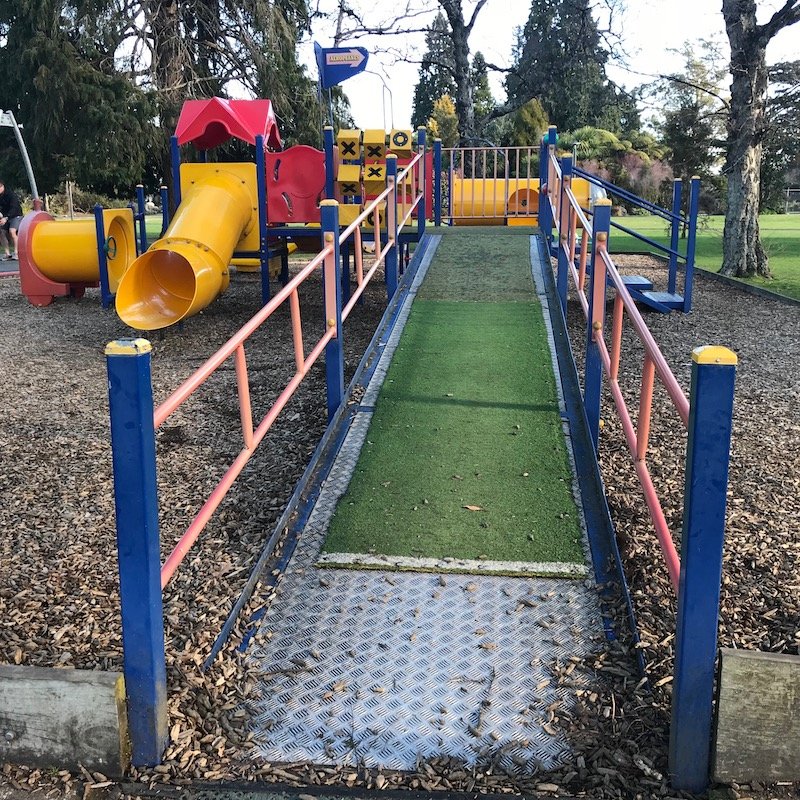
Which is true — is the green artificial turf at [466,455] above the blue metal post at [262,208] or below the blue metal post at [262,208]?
below

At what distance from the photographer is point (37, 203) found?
12398 mm

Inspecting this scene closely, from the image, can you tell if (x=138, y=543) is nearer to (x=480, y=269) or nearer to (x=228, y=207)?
(x=480, y=269)

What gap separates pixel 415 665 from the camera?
2717mm

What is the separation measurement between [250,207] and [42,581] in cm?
718

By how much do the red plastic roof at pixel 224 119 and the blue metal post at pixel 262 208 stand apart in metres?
0.27

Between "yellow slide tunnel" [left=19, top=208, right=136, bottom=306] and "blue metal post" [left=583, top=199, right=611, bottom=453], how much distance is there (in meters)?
7.99

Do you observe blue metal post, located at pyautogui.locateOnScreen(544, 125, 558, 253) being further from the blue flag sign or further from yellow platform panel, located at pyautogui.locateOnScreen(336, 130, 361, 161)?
the blue flag sign

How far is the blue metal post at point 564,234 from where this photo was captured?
7.14 meters

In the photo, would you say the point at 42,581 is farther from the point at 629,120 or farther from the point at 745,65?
the point at 629,120

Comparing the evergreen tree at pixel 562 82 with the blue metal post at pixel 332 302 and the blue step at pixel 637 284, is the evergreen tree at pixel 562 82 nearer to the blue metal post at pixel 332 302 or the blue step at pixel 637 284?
the blue step at pixel 637 284

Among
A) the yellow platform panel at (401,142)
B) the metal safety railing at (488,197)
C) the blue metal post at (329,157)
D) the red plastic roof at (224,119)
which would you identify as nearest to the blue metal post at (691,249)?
the metal safety railing at (488,197)

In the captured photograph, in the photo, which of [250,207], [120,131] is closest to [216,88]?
[120,131]

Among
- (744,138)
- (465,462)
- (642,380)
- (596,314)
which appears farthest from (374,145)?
(642,380)

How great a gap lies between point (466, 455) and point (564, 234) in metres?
4.15
